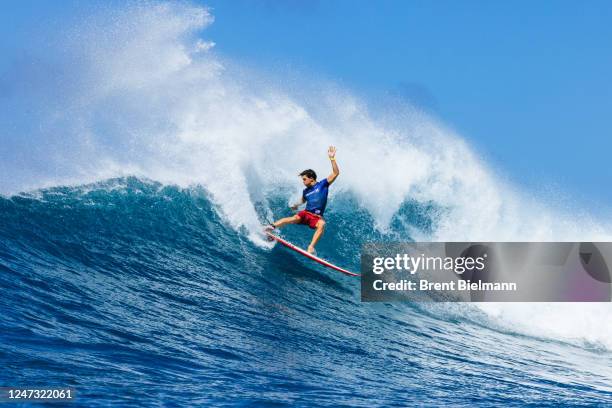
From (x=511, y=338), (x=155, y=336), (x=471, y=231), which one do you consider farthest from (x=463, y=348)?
(x=471, y=231)

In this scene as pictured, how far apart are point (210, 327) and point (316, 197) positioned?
11.0ft

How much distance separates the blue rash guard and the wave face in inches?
57.4

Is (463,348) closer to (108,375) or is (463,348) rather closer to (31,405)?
(108,375)

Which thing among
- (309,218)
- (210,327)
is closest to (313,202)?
(309,218)

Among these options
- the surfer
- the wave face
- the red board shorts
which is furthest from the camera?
the red board shorts

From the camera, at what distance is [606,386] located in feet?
22.6

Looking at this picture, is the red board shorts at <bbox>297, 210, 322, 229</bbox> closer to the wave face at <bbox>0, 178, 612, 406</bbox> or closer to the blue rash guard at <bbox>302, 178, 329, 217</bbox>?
the blue rash guard at <bbox>302, 178, 329, 217</bbox>

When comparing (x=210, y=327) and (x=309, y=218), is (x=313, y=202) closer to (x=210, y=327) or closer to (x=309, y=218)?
(x=309, y=218)

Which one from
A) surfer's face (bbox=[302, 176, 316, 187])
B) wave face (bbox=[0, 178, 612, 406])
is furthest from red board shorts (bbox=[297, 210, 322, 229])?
wave face (bbox=[0, 178, 612, 406])

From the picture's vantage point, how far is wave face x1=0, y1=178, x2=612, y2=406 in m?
4.87

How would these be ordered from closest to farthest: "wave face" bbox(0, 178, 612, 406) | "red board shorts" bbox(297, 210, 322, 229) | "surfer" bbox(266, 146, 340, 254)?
"wave face" bbox(0, 178, 612, 406) < "surfer" bbox(266, 146, 340, 254) < "red board shorts" bbox(297, 210, 322, 229)

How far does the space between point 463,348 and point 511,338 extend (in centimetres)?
222

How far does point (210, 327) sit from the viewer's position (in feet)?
21.8

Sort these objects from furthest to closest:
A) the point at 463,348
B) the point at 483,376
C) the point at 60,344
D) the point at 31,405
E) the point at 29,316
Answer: the point at 463,348 → the point at 483,376 → the point at 29,316 → the point at 60,344 → the point at 31,405
